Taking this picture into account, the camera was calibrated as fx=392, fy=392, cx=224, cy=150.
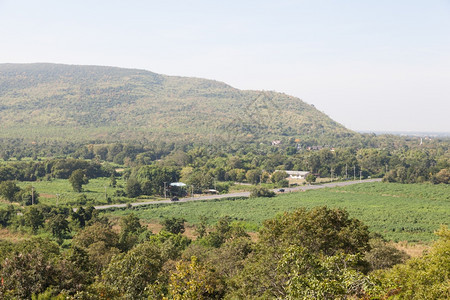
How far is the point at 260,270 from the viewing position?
1412cm

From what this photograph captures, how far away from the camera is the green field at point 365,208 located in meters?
38.5

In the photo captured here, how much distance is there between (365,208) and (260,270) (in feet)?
123

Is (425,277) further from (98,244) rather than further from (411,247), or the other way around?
(411,247)

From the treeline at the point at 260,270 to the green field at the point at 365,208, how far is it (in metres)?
17.0

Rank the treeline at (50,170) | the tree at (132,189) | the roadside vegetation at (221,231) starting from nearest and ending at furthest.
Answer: the roadside vegetation at (221,231)
the tree at (132,189)
the treeline at (50,170)

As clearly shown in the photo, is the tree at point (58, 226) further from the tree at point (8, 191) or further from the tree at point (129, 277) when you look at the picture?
the tree at point (8, 191)

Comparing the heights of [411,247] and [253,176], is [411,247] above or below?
below

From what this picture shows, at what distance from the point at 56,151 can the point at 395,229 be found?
88.5 meters

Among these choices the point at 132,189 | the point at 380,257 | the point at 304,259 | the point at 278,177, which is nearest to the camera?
the point at 304,259

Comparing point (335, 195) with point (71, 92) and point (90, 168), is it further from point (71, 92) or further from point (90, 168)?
point (71, 92)

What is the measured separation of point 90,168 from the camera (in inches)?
2840

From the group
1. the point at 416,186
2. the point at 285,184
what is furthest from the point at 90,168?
the point at 416,186

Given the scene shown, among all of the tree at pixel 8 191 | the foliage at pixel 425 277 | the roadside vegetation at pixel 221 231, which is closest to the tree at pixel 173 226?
the roadside vegetation at pixel 221 231

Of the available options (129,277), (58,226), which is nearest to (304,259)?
(129,277)
